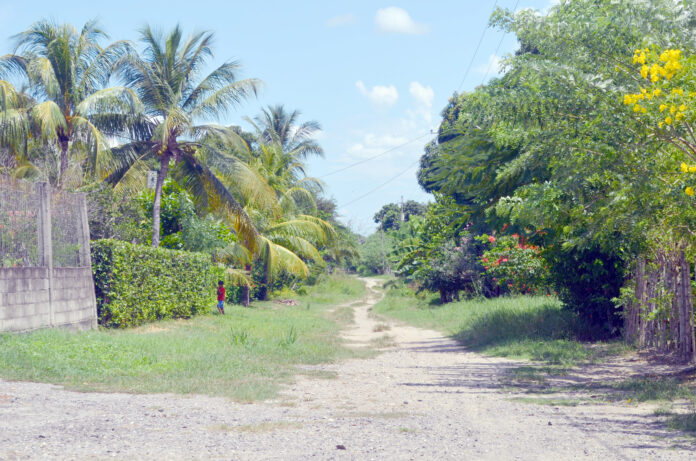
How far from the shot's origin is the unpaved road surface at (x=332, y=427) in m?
5.50

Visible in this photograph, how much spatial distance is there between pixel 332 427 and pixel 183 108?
15.8 metres

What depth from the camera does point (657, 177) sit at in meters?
7.93

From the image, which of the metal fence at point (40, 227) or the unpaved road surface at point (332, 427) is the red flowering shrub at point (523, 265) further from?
the metal fence at point (40, 227)

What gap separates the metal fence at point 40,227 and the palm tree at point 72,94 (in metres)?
5.52

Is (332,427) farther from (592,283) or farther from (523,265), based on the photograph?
(523,265)

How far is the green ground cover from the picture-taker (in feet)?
29.2

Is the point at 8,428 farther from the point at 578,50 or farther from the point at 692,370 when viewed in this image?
the point at 692,370

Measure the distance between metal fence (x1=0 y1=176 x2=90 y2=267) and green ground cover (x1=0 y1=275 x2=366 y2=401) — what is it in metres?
1.50

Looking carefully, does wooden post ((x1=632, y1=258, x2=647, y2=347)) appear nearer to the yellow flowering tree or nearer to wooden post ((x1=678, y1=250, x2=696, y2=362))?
wooden post ((x1=678, y1=250, x2=696, y2=362))

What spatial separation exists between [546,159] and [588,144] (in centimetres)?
97

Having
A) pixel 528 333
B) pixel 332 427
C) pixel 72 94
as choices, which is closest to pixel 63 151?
pixel 72 94

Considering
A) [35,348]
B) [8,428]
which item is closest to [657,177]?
[8,428]

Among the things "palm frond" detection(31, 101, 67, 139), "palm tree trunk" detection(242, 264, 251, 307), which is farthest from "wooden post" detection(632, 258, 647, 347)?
"palm tree trunk" detection(242, 264, 251, 307)

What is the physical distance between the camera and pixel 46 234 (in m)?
13.0
